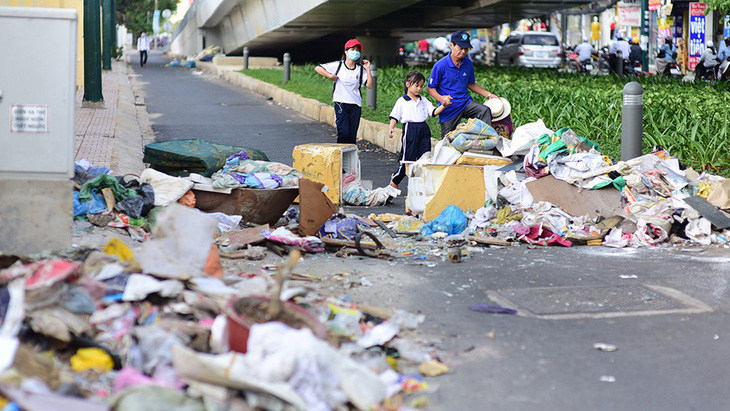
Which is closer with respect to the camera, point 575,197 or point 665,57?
point 575,197

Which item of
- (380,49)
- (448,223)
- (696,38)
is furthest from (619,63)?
(448,223)

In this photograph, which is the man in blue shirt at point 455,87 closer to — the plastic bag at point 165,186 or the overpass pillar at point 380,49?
the plastic bag at point 165,186

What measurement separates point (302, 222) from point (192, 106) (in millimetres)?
14561

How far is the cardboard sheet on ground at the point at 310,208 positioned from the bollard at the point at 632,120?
10.4ft

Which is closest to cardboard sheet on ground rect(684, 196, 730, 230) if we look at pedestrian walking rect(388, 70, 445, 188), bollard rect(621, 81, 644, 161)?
bollard rect(621, 81, 644, 161)

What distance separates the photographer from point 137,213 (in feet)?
24.9

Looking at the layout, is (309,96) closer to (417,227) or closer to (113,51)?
(417,227)

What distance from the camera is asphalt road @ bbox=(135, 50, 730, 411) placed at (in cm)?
434

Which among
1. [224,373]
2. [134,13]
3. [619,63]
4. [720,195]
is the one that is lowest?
[224,373]

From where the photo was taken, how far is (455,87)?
34.9 ft

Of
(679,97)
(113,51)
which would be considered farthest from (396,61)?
(679,97)

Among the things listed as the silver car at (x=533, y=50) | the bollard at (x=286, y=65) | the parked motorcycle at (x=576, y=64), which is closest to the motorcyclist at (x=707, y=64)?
the parked motorcycle at (x=576, y=64)

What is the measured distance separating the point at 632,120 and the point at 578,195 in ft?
4.08

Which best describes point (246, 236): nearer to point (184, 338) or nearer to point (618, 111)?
point (184, 338)
